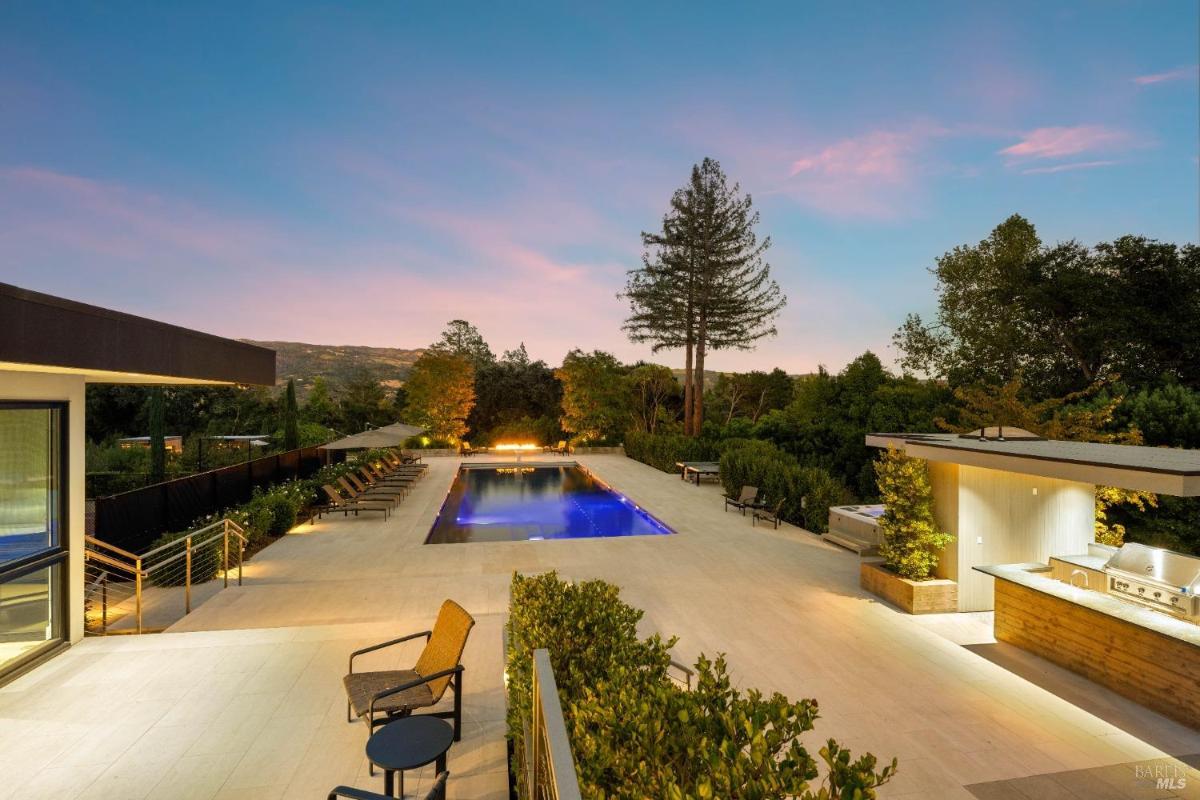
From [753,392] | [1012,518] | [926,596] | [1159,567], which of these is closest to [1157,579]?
[1159,567]

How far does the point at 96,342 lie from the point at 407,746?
120 inches

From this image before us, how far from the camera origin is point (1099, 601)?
16.4 feet

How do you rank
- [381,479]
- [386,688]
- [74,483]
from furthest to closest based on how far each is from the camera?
[381,479] < [74,483] < [386,688]

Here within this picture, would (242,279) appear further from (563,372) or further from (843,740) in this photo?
(843,740)

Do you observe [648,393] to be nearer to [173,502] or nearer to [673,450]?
[673,450]

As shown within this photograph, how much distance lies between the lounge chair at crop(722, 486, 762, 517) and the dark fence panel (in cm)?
1095

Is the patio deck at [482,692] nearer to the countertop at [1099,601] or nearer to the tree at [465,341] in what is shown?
the countertop at [1099,601]

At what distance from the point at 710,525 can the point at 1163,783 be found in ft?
26.8

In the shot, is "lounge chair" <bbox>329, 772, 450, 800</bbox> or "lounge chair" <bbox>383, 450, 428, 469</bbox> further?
"lounge chair" <bbox>383, 450, 428, 469</bbox>

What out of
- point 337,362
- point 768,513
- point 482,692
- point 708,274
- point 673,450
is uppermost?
point 708,274

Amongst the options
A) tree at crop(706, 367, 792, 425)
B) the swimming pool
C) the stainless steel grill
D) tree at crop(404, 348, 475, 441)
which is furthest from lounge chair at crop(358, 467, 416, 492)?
tree at crop(706, 367, 792, 425)

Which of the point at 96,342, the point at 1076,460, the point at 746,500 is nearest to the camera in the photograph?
the point at 96,342

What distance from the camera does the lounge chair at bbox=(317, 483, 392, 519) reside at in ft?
40.2

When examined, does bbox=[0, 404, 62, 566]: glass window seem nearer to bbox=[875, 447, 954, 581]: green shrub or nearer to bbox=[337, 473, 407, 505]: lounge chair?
bbox=[337, 473, 407, 505]: lounge chair
